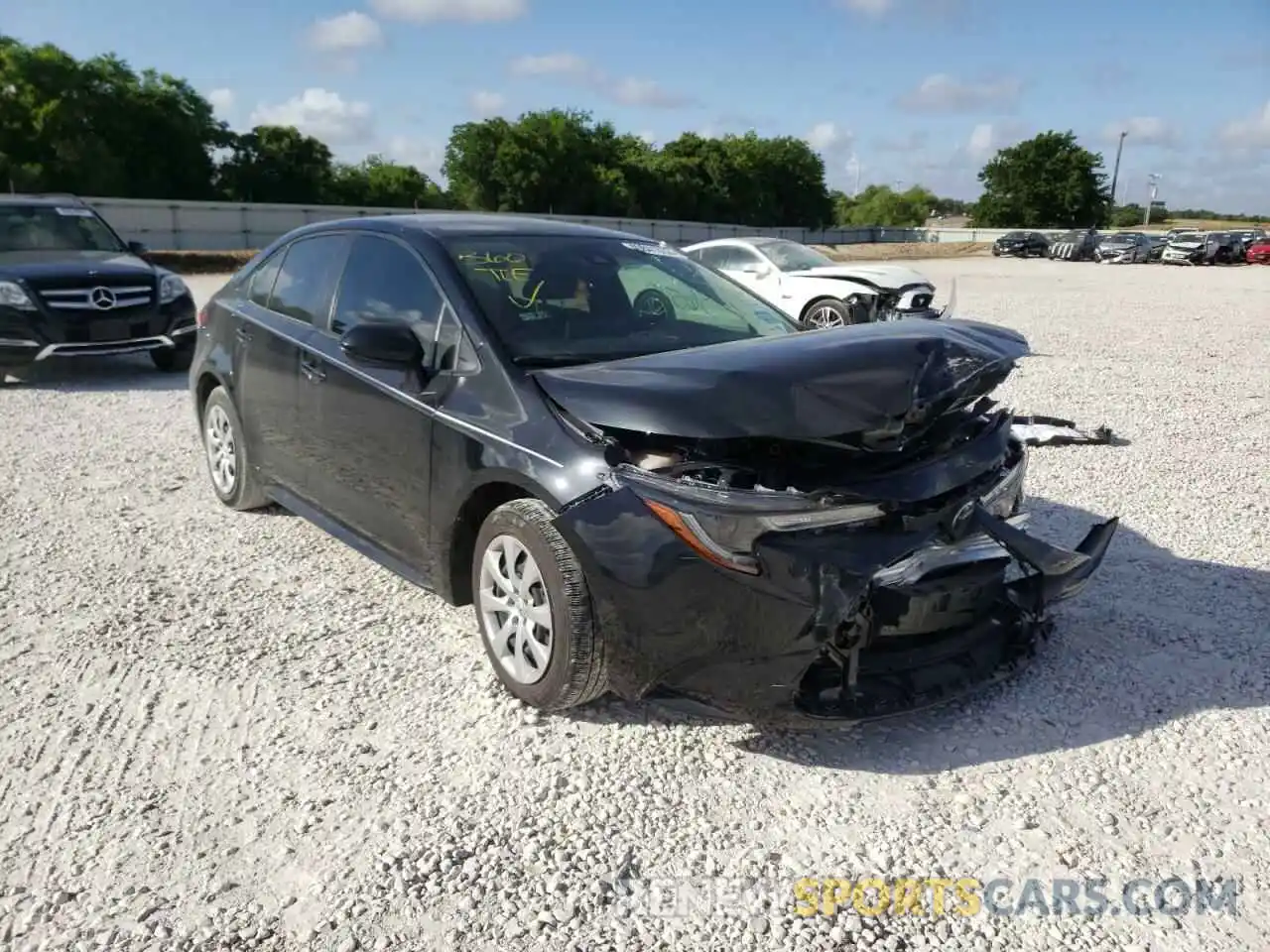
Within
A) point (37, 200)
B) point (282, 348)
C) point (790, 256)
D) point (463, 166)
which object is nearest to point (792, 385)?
point (282, 348)

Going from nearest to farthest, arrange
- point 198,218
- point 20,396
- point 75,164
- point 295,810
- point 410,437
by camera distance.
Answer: point 295,810, point 410,437, point 20,396, point 198,218, point 75,164

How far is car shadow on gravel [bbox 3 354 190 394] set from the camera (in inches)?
377

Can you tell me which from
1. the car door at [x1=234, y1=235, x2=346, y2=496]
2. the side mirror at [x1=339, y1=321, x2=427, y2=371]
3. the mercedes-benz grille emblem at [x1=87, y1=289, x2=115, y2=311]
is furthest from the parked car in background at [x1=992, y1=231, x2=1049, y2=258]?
the side mirror at [x1=339, y1=321, x2=427, y2=371]

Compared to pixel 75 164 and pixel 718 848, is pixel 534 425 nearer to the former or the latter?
pixel 718 848

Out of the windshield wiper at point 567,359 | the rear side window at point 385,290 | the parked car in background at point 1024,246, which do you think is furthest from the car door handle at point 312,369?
the parked car in background at point 1024,246

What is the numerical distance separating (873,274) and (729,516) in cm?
1078

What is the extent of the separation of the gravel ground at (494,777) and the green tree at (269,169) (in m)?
57.9

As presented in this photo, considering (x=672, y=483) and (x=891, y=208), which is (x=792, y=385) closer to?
(x=672, y=483)

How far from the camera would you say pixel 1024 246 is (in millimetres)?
51562

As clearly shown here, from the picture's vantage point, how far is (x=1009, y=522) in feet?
11.7

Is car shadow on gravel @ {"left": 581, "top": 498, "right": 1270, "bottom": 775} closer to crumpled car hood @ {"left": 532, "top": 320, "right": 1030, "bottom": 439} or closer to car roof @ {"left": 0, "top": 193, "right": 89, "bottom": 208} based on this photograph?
crumpled car hood @ {"left": 532, "top": 320, "right": 1030, "bottom": 439}

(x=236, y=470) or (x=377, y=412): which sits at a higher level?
(x=377, y=412)

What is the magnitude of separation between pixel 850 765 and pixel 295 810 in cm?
169

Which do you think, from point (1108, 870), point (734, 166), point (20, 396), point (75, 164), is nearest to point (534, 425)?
point (1108, 870)
